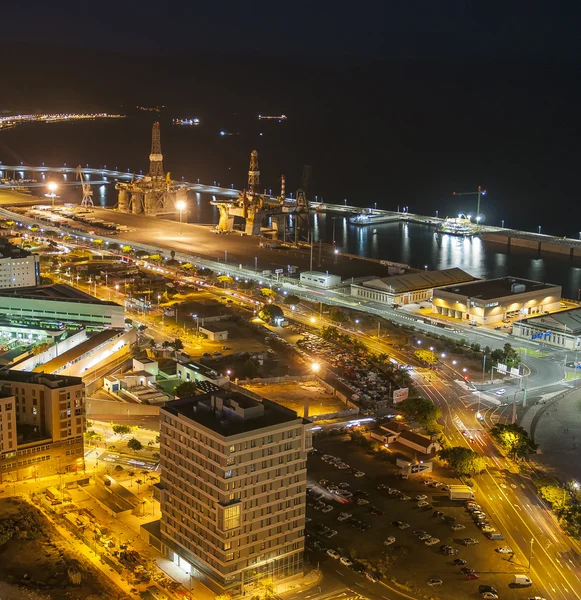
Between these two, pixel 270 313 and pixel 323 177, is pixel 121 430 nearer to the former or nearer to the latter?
pixel 270 313

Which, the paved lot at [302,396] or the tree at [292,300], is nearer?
the paved lot at [302,396]

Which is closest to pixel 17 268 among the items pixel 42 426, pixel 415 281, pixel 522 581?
pixel 415 281

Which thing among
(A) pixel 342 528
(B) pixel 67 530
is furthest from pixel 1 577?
(A) pixel 342 528

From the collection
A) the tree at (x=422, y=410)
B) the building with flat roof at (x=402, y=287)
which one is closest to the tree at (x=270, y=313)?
the building with flat roof at (x=402, y=287)

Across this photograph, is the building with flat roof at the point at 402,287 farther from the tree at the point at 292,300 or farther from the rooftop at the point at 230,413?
the rooftop at the point at 230,413

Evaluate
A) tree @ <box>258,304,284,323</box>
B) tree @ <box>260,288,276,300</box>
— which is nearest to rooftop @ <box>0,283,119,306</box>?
tree @ <box>258,304,284,323</box>

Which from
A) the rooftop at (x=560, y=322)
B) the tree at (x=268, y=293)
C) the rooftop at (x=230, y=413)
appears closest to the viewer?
the rooftop at (x=230, y=413)

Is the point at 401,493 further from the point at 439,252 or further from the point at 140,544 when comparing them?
the point at 439,252
